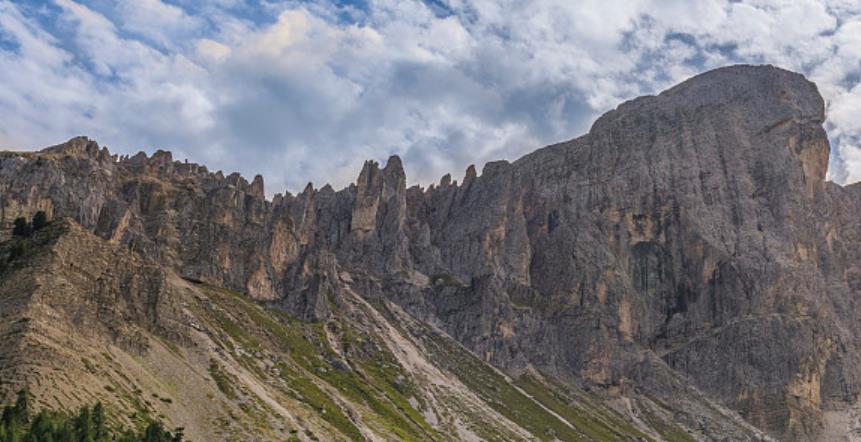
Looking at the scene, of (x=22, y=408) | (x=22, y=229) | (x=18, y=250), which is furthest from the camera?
(x=22, y=229)

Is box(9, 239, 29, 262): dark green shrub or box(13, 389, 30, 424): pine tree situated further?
box(9, 239, 29, 262): dark green shrub

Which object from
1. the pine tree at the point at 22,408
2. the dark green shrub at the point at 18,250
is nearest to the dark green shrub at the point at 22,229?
the dark green shrub at the point at 18,250

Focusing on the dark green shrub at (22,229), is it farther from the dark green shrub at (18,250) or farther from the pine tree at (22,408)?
the pine tree at (22,408)

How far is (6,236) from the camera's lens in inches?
6629

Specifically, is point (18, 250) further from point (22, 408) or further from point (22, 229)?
point (22, 408)

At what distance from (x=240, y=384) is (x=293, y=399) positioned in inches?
814

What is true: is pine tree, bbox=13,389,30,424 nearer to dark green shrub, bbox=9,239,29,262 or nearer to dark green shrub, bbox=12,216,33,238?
dark green shrub, bbox=9,239,29,262

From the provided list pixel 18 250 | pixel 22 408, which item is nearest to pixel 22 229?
pixel 18 250

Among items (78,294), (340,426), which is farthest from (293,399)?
(78,294)

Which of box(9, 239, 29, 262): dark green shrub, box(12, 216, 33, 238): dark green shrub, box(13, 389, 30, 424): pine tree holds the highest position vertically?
box(12, 216, 33, 238): dark green shrub

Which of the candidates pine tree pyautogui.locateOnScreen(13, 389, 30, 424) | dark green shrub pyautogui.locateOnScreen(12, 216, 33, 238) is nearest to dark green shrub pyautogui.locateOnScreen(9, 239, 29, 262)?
dark green shrub pyautogui.locateOnScreen(12, 216, 33, 238)

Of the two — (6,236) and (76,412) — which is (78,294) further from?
(6,236)

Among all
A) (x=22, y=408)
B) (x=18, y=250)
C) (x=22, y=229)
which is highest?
(x=22, y=229)

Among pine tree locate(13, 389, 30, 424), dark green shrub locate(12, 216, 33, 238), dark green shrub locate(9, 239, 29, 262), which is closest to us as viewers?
pine tree locate(13, 389, 30, 424)
